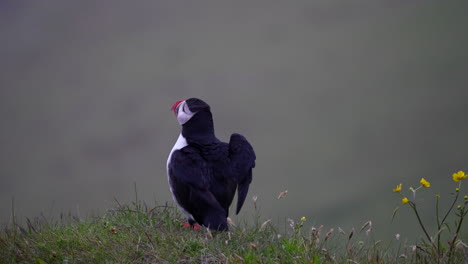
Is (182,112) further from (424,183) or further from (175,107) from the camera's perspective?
(424,183)

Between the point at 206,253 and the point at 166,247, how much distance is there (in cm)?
38

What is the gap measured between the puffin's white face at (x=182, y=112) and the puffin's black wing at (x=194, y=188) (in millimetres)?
356

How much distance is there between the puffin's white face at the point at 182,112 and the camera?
586 centimetres

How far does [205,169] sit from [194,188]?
0.25 m

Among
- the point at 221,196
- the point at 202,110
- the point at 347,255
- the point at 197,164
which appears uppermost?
the point at 202,110

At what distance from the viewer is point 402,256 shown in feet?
14.0

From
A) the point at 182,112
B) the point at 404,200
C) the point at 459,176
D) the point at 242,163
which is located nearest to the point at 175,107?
the point at 182,112

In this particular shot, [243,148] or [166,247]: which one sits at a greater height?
[243,148]

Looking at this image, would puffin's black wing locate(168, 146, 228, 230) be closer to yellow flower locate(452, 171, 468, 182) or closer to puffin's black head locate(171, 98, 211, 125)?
puffin's black head locate(171, 98, 211, 125)

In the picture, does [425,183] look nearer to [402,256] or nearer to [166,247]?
[402,256]

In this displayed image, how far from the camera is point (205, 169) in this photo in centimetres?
557

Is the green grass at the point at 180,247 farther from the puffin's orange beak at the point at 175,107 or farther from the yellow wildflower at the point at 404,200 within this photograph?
the puffin's orange beak at the point at 175,107

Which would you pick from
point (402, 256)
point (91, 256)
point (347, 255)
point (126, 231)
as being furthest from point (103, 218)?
point (402, 256)

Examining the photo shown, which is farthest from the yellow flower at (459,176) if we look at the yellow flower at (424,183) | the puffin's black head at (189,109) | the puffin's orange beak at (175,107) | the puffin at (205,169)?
the puffin's orange beak at (175,107)
